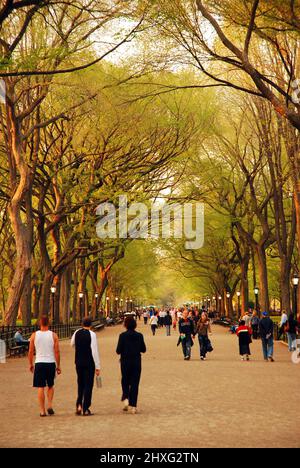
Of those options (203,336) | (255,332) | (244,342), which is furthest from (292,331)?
(255,332)

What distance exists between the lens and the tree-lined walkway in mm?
8984

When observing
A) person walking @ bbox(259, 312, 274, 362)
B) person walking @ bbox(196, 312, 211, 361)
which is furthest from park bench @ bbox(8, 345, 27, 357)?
person walking @ bbox(259, 312, 274, 362)

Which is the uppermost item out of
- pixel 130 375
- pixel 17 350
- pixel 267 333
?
pixel 267 333

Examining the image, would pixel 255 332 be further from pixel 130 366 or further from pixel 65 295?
pixel 130 366

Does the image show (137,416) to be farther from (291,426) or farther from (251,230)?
(251,230)

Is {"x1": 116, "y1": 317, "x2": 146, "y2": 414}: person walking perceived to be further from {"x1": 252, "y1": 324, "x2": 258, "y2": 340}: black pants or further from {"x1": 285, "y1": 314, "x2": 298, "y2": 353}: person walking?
{"x1": 252, "y1": 324, "x2": 258, "y2": 340}: black pants

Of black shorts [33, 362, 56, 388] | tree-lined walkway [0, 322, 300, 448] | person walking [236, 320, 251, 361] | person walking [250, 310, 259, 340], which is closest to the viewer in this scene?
tree-lined walkway [0, 322, 300, 448]

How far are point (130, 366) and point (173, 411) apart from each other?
99cm

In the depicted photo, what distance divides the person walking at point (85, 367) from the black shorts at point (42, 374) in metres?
0.43

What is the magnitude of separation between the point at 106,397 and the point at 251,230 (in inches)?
1271

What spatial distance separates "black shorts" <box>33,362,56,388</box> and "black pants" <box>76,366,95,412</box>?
0.46 metres

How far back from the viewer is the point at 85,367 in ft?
37.8

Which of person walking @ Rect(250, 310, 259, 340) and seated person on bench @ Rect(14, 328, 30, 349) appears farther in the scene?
person walking @ Rect(250, 310, 259, 340)

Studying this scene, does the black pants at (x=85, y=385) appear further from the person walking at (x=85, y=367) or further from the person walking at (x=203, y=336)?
the person walking at (x=203, y=336)
